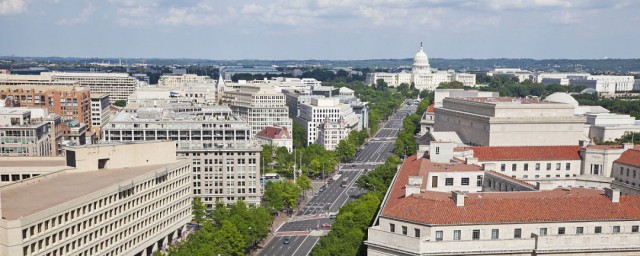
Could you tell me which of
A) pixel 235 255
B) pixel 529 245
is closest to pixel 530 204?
pixel 529 245

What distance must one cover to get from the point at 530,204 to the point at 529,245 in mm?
5551

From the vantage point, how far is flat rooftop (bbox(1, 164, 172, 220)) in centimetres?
7912

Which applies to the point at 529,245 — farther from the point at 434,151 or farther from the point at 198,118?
the point at 198,118

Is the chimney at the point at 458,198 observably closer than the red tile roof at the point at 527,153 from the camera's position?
Yes

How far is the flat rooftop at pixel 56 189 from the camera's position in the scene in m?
79.1

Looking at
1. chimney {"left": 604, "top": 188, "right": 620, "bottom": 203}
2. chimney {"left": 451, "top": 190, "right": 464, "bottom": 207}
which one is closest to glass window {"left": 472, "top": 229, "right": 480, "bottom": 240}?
chimney {"left": 451, "top": 190, "right": 464, "bottom": 207}

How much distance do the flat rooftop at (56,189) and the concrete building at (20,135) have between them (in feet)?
214

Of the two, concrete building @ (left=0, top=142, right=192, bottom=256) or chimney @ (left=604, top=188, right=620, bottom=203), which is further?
chimney @ (left=604, top=188, right=620, bottom=203)

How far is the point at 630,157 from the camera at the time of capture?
392 ft

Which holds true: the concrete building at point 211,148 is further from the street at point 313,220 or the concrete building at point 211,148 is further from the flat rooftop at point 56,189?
the flat rooftop at point 56,189

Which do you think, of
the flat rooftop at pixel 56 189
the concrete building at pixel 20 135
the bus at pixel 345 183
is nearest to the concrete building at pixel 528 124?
the bus at pixel 345 183

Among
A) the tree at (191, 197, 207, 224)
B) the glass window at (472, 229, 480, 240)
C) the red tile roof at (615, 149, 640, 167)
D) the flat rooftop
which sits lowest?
the tree at (191, 197, 207, 224)

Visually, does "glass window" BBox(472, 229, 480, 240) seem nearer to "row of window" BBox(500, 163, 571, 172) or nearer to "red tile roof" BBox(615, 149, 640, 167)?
"row of window" BBox(500, 163, 571, 172)

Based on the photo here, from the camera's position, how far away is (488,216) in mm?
75250
